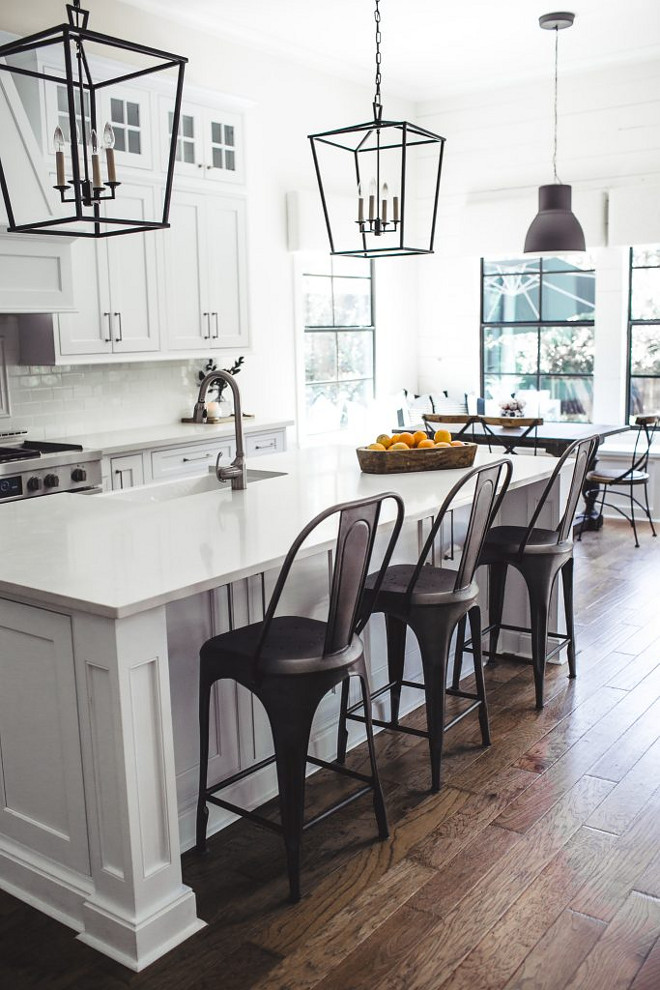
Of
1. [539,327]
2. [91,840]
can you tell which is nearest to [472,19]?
[539,327]

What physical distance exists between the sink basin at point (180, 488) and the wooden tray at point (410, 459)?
34cm

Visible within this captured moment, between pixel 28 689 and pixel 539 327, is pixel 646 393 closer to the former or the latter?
pixel 539 327

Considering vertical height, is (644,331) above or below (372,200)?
below

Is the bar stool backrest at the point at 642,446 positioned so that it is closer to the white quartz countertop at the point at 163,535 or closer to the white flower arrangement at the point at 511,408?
the white flower arrangement at the point at 511,408

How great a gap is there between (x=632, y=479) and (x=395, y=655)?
360 cm

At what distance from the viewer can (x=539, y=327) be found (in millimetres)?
7652

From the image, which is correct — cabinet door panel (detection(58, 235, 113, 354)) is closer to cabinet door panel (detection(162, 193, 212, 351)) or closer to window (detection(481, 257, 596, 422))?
cabinet door panel (detection(162, 193, 212, 351))

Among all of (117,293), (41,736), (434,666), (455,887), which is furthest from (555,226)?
(41,736)

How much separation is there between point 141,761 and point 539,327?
20.3ft

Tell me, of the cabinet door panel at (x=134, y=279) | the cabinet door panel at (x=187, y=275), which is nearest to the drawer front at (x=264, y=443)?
the cabinet door panel at (x=187, y=275)

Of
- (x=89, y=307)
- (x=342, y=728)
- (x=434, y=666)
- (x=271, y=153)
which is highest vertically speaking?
(x=271, y=153)

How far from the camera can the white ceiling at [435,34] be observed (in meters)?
5.63

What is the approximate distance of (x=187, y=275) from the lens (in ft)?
18.0

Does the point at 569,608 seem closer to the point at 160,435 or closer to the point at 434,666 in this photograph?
the point at 434,666
